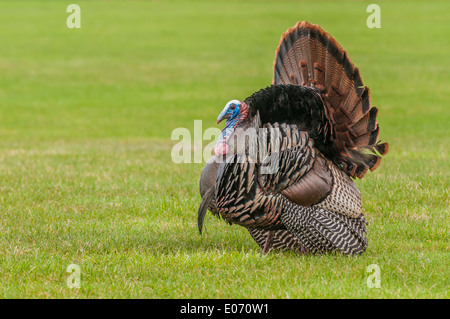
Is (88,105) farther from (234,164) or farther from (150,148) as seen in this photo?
(234,164)

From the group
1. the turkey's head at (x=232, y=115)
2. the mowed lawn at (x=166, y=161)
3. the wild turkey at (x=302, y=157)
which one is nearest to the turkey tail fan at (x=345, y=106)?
the wild turkey at (x=302, y=157)

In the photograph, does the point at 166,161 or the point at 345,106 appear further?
the point at 166,161

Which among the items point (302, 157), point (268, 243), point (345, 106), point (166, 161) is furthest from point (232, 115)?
point (166, 161)

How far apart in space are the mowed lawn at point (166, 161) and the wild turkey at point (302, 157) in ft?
0.94

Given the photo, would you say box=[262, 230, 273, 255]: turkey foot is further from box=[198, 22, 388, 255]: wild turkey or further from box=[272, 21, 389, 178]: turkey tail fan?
box=[272, 21, 389, 178]: turkey tail fan

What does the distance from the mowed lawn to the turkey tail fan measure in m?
0.92

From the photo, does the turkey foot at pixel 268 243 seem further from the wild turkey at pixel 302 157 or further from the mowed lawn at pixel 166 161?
the mowed lawn at pixel 166 161

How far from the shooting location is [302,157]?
6.58 meters

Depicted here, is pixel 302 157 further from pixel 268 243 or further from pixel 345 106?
pixel 268 243

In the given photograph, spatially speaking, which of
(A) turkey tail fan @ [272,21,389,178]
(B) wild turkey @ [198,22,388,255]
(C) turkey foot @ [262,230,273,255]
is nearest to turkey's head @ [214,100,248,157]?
(B) wild turkey @ [198,22,388,255]

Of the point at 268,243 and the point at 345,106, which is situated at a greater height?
the point at 345,106

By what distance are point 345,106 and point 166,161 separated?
6.22 meters

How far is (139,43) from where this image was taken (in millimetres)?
32688

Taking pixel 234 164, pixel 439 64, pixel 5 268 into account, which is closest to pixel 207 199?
pixel 234 164
